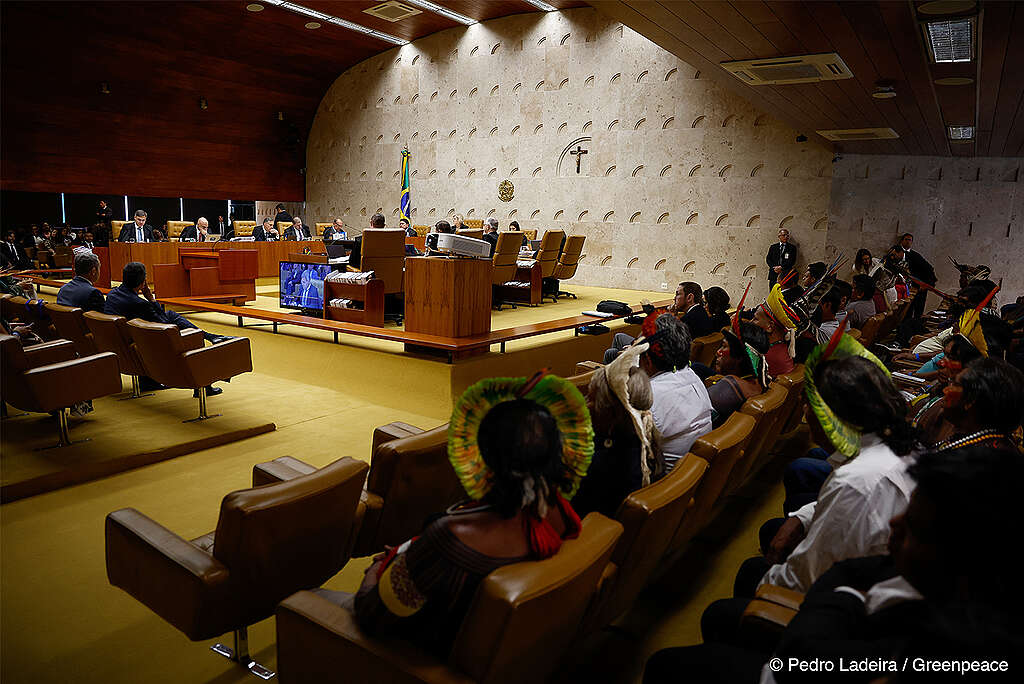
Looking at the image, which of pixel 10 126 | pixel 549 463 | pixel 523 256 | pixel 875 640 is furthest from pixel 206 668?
pixel 10 126

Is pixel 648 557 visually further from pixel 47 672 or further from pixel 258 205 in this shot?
pixel 258 205

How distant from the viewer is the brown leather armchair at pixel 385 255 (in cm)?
646

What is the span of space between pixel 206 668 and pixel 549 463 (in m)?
1.39

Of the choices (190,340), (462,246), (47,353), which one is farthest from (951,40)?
(47,353)

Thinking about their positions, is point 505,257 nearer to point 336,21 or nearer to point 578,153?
point 578,153

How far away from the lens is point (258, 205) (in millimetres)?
17141

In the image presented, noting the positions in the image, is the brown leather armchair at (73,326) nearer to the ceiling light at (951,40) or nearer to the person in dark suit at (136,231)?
the ceiling light at (951,40)

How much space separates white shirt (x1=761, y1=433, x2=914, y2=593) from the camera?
159cm

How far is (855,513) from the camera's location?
1.60 metres

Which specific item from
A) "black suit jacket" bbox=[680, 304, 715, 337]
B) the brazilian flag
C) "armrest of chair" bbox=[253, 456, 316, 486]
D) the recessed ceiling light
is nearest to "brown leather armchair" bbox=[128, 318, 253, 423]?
"armrest of chair" bbox=[253, 456, 316, 486]

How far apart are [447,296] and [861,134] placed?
546 cm

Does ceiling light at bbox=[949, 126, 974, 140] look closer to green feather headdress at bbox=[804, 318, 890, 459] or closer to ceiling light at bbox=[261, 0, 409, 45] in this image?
green feather headdress at bbox=[804, 318, 890, 459]

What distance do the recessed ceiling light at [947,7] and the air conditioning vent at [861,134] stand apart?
14.6 feet

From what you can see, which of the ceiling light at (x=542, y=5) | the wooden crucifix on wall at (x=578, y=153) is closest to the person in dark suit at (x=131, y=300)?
the wooden crucifix on wall at (x=578, y=153)
